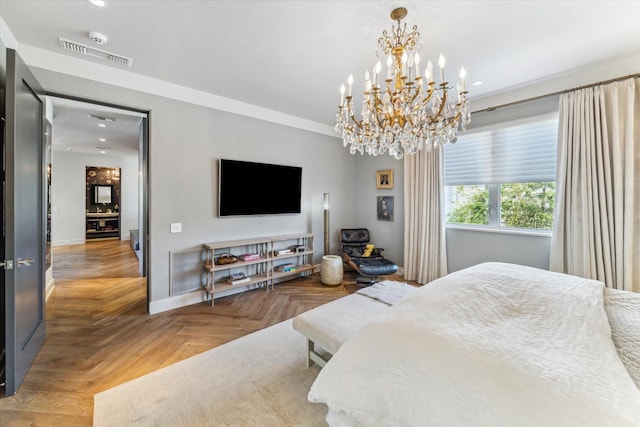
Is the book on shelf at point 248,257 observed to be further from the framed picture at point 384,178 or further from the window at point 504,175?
the window at point 504,175

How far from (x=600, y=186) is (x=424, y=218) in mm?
1866

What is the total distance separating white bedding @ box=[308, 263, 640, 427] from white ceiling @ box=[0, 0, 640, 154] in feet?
6.80

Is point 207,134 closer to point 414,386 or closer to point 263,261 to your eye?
point 263,261

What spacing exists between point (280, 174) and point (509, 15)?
122 inches

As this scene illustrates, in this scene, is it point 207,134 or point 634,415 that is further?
point 207,134

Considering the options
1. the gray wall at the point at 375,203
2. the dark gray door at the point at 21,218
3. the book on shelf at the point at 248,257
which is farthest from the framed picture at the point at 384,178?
the dark gray door at the point at 21,218

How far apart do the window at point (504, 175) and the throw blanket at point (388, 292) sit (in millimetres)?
1966

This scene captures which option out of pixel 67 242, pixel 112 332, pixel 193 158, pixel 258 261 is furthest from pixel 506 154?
pixel 67 242

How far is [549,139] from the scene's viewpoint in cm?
301

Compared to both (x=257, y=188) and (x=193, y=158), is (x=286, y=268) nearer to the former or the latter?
(x=257, y=188)

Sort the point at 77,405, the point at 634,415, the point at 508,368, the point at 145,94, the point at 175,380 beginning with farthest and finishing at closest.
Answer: the point at 145,94
the point at 175,380
the point at 77,405
the point at 508,368
the point at 634,415

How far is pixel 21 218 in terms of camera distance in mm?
1775

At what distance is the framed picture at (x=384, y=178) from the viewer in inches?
179

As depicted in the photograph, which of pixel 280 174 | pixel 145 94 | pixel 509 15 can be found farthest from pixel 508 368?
pixel 145 94
